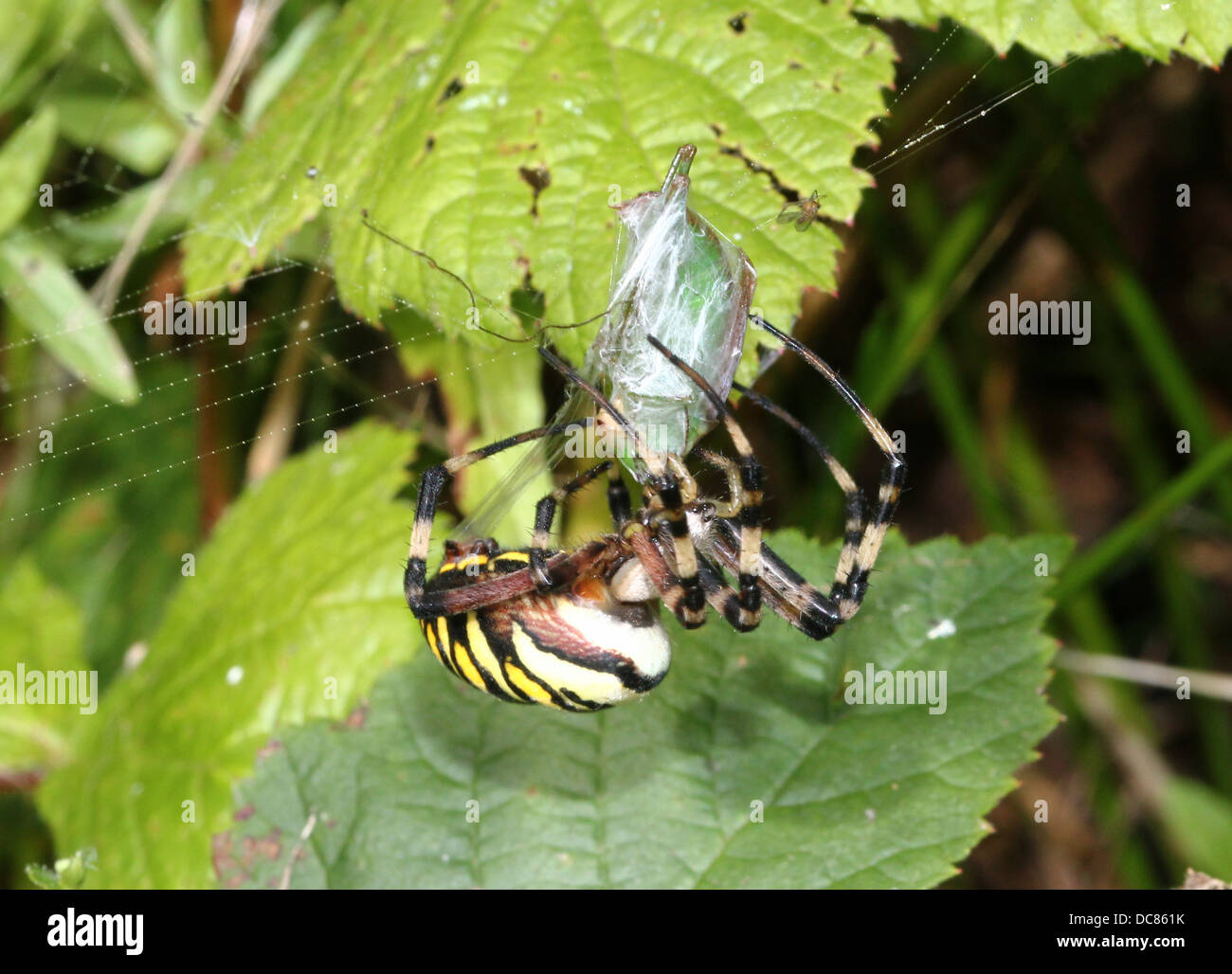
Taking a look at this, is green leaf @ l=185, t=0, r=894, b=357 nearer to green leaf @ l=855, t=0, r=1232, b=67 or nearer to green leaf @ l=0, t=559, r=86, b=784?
green leaf @ l=855, t=0, r=1232, b=67

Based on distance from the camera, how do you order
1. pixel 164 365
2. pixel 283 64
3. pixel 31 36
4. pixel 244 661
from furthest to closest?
1. pixel 164 365
2. pixel 283 64
3. pixel 31 36
4. pixel 244 661

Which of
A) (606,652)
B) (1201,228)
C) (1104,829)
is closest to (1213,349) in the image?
(1201,228)

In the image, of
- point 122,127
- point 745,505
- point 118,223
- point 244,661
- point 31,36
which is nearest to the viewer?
point 745,505

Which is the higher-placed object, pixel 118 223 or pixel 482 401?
pixel 118 223

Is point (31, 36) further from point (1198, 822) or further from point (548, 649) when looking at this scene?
point (1198, 822)

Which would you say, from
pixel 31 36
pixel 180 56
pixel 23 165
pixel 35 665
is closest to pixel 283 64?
pixel 180 56

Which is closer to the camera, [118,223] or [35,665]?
[35,665]

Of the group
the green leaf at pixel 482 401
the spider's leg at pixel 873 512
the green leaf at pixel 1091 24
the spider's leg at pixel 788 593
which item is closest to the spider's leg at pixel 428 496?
the green leaf at pixel 482 401

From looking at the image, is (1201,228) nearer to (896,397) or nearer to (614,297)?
(896,397)
